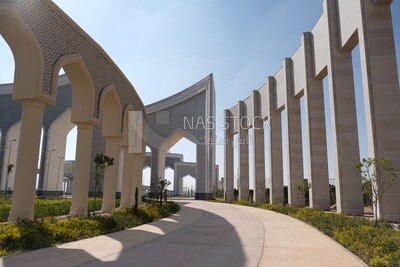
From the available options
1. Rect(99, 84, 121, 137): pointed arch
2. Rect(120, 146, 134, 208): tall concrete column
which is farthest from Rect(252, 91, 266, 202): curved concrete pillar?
Rect(99, 84, 121, 137): pointed arch

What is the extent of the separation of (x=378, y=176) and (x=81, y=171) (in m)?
11.7

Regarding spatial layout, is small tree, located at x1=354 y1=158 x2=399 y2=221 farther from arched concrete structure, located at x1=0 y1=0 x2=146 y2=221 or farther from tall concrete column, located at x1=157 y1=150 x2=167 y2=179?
tall concrete column, located at x1=157 y1=150 x2=167 y2=179

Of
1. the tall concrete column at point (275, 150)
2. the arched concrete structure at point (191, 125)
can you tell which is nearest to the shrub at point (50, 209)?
the tall concrete column at point (275, 150)

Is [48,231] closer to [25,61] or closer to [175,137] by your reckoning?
[25,61]

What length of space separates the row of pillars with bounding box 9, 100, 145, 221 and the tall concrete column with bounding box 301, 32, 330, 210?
36.6 ft

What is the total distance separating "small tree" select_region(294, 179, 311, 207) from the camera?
71.7 ft

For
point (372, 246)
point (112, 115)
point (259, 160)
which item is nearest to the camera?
point (372, 246)

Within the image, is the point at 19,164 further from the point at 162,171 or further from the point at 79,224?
the point at 162,171

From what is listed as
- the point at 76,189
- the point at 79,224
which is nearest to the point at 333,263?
the point at 79,224

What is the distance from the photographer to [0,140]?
1460 inches

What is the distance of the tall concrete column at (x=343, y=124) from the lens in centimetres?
1700

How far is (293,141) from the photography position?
2448cm

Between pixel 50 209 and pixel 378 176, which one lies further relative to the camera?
A: pixel 50 209

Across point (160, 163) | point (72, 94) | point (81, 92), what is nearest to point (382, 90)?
point (81, 92)
